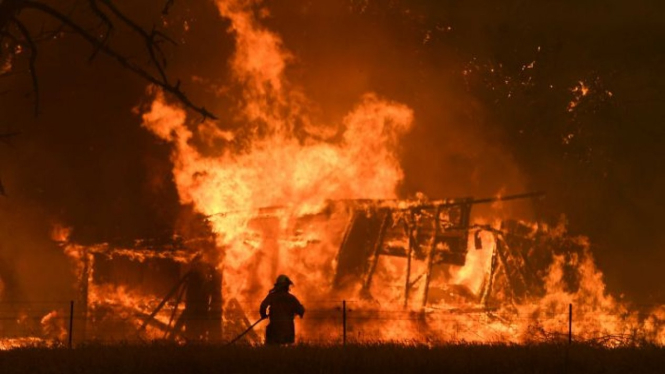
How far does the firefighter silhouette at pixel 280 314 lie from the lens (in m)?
13.3

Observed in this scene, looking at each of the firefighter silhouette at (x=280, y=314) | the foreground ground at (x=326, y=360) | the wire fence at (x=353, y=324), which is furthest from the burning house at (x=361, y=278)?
the foreground ground at (x=326, y=360)

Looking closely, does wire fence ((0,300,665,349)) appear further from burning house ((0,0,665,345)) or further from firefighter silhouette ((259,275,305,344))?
firefighter silhouette ((259,275,305,344))

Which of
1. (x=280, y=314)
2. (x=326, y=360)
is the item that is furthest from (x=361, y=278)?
(x=326, y=360)

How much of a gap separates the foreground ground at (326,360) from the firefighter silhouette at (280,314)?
201cm

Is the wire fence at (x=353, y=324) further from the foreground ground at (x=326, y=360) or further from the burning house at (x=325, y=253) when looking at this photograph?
the foreground ground at (x=326, y=360)

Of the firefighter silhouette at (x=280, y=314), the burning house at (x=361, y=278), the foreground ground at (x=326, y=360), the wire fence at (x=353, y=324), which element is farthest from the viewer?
the burning house at (x=361, y=278)

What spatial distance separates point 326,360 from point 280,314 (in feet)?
10.6

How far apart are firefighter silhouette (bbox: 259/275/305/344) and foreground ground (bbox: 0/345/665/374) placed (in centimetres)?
201

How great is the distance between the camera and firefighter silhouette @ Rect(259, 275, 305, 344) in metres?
13.3

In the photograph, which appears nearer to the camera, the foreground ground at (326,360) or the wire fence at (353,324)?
the foreground ground at (326,360)

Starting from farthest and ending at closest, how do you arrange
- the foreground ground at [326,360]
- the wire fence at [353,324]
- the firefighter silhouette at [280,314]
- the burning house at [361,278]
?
the burning house at [361,278]
the wire fence at [353,324]
the firefighter silhouette at [280,314]
the foreground ground at [326,360]

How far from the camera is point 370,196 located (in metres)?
22.0

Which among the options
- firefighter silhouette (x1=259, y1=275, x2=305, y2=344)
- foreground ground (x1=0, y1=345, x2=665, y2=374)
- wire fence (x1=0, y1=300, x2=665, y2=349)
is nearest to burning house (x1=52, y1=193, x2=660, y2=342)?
wire fence (x1=0, y1=300, x2=665, y2=349)

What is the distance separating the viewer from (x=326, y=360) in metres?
10.2
